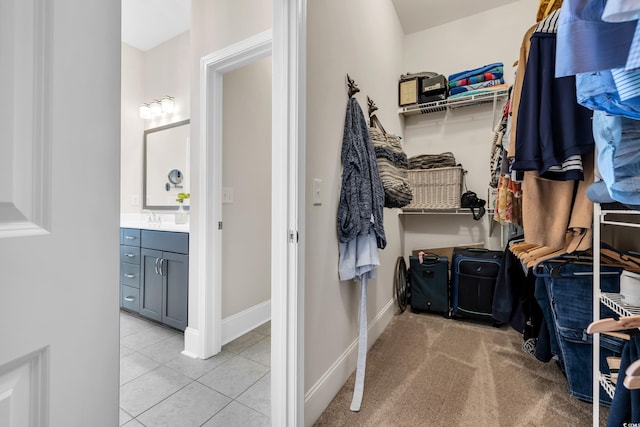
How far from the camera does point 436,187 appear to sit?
8.70 ft

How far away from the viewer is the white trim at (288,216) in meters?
Answer: 1.16

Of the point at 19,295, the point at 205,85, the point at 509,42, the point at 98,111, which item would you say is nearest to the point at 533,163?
the point at 98,111

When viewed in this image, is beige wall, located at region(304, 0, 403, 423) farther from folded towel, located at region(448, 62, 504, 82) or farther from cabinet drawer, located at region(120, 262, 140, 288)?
cabinet drawer, located at region(120, 262, 140, 288)

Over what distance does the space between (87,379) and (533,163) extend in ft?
4.63

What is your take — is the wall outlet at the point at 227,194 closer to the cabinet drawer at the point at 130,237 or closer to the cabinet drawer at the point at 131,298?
the cabinet drawer at the point at 130,237

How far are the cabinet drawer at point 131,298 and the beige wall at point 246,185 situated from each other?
2.96ft

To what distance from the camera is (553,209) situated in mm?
1213

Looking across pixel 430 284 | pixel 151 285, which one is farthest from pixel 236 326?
pixel 430 284

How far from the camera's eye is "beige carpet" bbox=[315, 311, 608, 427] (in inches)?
52.4

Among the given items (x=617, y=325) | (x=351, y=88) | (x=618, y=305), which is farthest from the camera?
(x=351, y=88)

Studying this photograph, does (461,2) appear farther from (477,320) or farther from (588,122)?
(477,320)

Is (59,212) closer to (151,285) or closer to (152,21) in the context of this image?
(151,285)

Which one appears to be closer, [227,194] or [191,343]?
[191,343]

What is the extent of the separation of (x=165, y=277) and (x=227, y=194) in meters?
0.83
